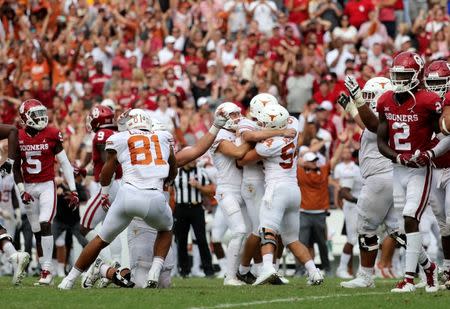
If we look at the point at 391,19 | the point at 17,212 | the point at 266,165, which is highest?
the point at 391,19

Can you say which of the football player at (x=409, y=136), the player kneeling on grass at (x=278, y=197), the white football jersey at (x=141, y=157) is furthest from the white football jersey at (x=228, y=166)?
the football player at (x=409, y=136)

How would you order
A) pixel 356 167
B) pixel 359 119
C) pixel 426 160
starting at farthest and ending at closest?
pixel 356 167 → pixel 359 119 → pixel 426 160

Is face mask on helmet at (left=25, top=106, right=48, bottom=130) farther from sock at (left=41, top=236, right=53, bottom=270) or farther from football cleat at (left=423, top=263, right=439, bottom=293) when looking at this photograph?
football cleat at (left=423, top=263, right=439, bottom=293)

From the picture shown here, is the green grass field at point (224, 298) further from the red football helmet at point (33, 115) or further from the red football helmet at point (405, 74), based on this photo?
the red football helmet at point (33, 115)

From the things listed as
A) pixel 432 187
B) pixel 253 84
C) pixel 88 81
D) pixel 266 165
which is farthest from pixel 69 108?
pixel 432 187

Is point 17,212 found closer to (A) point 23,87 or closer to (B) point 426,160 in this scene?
(A) point 23,87

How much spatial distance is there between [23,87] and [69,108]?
1385 millimetres

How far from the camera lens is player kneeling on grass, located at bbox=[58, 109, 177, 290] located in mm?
11898

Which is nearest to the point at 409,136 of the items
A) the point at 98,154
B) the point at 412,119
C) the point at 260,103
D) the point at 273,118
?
the point at 412,119

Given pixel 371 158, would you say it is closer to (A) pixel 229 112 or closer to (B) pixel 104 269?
(A) pixel 229 112

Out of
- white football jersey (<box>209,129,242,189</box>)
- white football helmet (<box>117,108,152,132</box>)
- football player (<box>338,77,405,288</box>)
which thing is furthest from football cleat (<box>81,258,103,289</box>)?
football player (<box>338,77,405,288</box>)

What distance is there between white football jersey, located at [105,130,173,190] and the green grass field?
108 cm

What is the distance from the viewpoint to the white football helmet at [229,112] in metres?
13.2

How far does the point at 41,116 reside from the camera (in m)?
14.2
